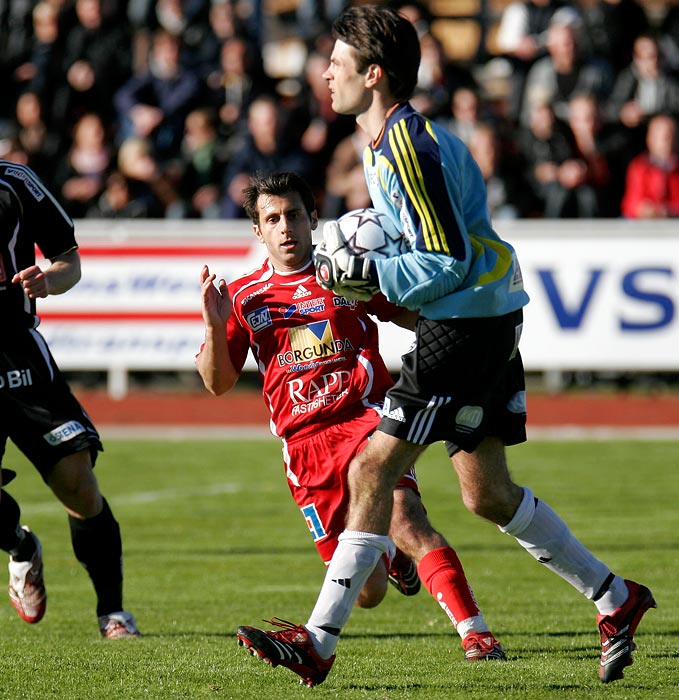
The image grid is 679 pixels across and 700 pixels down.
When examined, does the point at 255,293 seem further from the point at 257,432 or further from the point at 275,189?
the point at 257,432

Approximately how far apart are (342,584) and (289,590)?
254cm

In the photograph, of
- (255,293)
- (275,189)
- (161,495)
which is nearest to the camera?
(275,189)

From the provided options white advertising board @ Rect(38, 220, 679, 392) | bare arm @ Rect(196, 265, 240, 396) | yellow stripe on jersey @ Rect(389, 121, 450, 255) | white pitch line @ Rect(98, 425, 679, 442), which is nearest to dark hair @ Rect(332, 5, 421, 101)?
yellow stripe on jersey @ Rect(389, 121, 450, 255)

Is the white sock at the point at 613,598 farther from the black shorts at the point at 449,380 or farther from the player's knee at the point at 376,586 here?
the player's knee at the point at 376,586

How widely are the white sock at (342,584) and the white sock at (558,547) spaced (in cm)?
58

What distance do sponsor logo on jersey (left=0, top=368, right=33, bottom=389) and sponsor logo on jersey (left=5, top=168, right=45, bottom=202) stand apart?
753 mm

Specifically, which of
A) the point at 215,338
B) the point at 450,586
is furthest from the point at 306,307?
the point at 450,586

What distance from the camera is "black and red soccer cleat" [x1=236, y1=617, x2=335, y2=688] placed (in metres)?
4.81

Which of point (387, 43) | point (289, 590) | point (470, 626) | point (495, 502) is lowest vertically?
point (289, 590)

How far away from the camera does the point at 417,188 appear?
4.79 meters

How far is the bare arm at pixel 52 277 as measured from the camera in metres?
5.87

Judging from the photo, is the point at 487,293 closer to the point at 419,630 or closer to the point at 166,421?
the point at 419,630

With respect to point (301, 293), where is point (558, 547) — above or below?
below

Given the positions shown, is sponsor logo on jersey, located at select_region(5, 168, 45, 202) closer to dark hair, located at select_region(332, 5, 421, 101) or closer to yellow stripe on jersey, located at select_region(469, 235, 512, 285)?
dark hair, located at select_region(332, 5, 421, 101)
